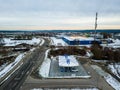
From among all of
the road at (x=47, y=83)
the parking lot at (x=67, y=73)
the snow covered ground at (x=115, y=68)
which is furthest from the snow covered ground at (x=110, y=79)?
the parking lot at (x=67, y=73)

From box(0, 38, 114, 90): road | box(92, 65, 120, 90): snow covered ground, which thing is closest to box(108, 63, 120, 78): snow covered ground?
box(92, 65, 120, 90): snow covered ground

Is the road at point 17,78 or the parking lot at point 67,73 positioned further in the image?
the parking lot at point 67,73

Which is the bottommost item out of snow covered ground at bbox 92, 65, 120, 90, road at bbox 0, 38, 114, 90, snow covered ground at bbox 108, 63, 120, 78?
snow covered ground at bbox 108, 63, 120, 78

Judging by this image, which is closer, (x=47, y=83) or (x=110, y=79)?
(x=47, y=83)

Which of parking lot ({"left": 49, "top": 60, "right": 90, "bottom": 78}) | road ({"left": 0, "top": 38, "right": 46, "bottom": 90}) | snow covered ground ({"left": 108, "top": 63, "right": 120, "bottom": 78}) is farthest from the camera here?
snow covered ground ({"left": 108, "top": 63, "right": 120, "bottom": 78})

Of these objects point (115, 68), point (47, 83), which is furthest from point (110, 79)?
point (47, 83)

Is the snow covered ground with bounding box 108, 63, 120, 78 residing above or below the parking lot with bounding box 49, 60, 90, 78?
below

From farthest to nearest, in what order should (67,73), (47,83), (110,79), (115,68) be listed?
(115,68), (67,73), (110,79), (47,83)

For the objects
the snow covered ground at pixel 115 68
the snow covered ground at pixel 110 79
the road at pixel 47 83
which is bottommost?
the snow covered ground at pixel 115 68

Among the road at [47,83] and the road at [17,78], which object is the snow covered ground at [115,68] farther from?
the road at [17,78]

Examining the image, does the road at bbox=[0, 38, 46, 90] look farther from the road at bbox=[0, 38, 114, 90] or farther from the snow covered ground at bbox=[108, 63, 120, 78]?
the snow covered ground at bbox=[108, 63, 120, 78]

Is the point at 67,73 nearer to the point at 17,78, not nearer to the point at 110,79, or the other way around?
the point at 110,79
